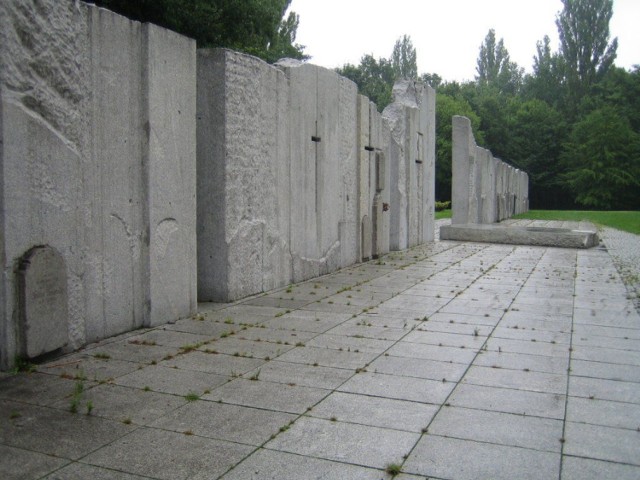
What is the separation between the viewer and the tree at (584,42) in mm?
54500

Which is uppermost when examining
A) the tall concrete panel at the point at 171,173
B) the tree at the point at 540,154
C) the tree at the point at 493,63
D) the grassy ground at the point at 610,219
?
the tree at the point at 493,63

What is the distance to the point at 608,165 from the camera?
47.6m

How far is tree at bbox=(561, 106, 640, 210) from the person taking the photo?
155ft

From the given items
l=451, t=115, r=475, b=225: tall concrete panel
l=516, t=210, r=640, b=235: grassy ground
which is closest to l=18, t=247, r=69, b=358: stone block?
l=451, t=115, r=475, b=225: tall concrete panel

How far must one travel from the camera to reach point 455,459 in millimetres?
3355

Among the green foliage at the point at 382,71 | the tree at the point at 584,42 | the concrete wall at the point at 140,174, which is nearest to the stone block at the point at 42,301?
the concrete wall at the point at 140,174

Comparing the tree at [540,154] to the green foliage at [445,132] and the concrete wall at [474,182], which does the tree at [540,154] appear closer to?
the green foliage at [445,132]

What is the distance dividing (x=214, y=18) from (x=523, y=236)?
11.3 meters

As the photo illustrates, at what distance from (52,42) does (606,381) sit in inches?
174

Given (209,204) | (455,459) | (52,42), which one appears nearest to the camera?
(455,459)

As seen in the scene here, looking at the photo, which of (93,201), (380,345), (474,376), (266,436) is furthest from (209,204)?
(266,436)

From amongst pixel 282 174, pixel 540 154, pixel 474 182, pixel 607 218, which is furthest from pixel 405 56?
pixel 282 174

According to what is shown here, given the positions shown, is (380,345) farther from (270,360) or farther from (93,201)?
(93,201)

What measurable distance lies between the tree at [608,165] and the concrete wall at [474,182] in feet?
60.7
